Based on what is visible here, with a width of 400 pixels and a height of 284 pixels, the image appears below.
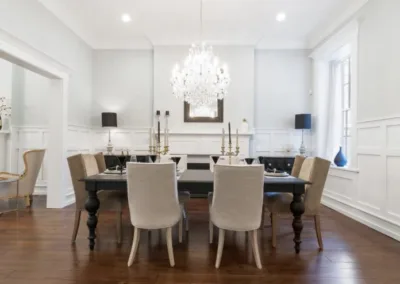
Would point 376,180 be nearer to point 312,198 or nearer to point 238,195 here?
point 312,198

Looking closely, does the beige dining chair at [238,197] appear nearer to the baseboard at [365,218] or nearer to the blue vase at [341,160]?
the baseboard at [365,218]

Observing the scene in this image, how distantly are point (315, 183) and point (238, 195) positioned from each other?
1.01 m

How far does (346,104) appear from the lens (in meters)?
5.33

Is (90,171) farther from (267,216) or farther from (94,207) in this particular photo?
(267,216)

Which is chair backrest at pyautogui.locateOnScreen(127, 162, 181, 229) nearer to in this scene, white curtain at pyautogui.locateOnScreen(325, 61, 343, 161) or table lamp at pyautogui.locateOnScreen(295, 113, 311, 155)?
table lamp at pyautogui.locateOnScreen(295, 113, 311, 155)

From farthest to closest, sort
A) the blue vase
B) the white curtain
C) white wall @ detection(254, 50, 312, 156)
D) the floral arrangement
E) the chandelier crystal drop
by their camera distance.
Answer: white wall @ detection(254, 50, 312, 156) → the floral arrangement → the white curtain → the blue vase → the chandelier crystal drop

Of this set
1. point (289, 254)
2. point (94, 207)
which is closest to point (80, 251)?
point (94, 207)

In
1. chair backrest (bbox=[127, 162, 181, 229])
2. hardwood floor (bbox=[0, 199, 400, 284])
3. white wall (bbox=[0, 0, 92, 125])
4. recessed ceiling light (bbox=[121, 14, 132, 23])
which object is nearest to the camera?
hardwood floor (bbox=[0, 199, 400, 284])

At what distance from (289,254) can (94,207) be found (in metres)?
2.01

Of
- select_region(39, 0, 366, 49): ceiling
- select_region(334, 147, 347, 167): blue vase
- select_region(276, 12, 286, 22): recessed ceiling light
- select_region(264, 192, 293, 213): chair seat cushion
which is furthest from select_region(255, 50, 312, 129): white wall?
select_region(264, 192, 293, 213): chair seat cushion

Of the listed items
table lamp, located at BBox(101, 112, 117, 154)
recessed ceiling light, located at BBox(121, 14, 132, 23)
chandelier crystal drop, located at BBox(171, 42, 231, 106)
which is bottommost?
table lamp, located at BBox(101, 112, 117, 154)

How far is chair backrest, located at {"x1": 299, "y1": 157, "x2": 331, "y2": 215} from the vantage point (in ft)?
9.80

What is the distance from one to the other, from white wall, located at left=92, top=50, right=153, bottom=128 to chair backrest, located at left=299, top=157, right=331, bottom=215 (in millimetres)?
4079

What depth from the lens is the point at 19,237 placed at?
3344mm
